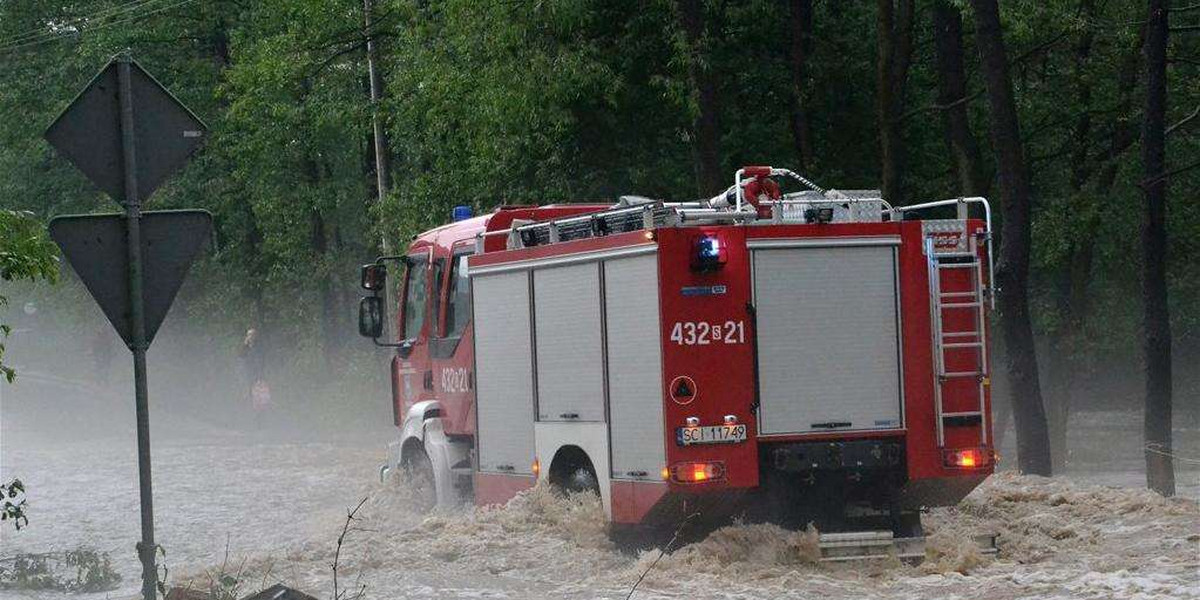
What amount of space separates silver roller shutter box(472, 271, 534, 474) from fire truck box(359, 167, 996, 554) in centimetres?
63

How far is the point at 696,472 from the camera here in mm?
10945

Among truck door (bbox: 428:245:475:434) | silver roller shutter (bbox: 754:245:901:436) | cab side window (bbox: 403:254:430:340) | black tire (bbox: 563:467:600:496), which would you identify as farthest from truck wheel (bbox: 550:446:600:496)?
cab side window (bbox: 403:254:430:340)

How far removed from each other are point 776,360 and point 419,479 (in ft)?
18.5

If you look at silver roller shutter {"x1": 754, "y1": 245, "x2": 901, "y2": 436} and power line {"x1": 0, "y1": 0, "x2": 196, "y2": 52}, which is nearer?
silver roller shutter {"x1": 754, "y1": 245, "x2": 901, "y2": 436}

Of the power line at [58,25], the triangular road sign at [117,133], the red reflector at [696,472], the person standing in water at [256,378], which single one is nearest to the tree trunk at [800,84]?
the red reflector at [696,472]

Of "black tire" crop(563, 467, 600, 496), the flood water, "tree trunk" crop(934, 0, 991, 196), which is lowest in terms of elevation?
the flood water

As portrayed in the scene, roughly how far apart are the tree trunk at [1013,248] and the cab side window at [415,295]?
686 centimetres

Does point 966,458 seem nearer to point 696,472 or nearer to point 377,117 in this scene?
point 696,472

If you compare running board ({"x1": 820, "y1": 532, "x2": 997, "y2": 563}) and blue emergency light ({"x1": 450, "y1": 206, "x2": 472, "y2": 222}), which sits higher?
blue emergency light ({"x1": 450, "y1": 206, "x2": 472, "y2": 222})

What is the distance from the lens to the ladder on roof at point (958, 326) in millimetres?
11492

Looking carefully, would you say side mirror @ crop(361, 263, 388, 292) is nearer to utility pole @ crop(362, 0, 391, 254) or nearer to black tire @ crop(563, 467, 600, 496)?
black tire @ crop(563, 467, 600, 496)

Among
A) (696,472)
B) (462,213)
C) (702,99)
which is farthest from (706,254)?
(702,99)

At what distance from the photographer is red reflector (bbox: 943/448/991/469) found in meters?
11.5

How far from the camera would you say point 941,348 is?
11.5 metres
